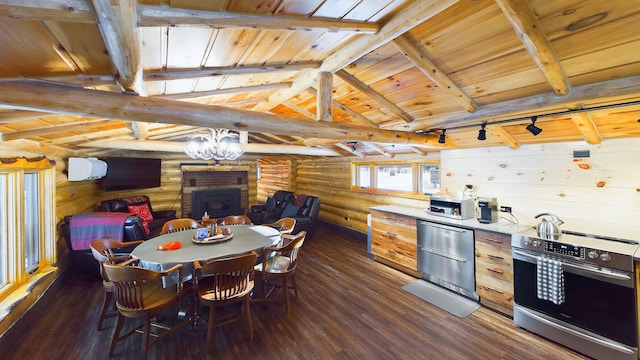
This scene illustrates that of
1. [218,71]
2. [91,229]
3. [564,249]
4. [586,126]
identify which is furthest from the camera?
[91,229]

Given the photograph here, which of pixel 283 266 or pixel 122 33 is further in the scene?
pixel 283 266

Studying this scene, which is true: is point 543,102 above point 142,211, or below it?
above

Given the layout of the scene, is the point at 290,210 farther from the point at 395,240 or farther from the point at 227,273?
the point at 227,273

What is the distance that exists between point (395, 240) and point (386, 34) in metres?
3.40

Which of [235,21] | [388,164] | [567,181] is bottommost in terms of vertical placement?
[567,181]

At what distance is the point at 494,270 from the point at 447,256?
0.58 metres

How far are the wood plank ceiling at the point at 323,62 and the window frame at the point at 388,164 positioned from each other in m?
1.75

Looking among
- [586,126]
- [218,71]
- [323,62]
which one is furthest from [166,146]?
[586,126]

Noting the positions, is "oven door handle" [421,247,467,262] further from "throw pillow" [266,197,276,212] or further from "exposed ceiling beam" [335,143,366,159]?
"throw pillow" [266,197,276,212]

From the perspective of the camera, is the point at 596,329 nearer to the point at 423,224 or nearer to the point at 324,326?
the point at 423,224

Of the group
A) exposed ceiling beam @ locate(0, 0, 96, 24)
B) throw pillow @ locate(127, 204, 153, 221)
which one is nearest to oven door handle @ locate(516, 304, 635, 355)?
exposed ceiling beam @ locate(0, 0, 96, 24)

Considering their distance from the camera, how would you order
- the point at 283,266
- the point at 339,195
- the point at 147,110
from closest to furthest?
1. the point at 147,110
2. the point at 283,266
3. the point at 339,195

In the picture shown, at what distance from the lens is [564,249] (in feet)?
8.16

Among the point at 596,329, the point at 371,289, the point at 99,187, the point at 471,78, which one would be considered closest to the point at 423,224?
the point at 371,289
